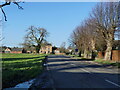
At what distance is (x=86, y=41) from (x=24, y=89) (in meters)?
49.5

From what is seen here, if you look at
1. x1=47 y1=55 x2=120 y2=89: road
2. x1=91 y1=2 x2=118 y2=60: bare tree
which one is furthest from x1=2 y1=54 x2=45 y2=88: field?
x1=91 y1=2 x2=118 y2=60: bare tree

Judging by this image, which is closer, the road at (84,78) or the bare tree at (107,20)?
the road at (84,78)

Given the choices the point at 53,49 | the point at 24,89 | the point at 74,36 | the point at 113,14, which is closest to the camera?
the point at 24,89

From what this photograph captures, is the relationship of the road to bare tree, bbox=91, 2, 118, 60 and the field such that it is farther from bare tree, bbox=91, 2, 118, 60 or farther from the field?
bare tree, bbox=91, 2, 118, 60

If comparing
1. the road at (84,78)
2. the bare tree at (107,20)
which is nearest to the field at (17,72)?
the road at (84,78)

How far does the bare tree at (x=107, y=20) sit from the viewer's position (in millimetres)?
37750

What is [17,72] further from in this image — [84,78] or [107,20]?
[107,20]

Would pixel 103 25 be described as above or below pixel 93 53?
above

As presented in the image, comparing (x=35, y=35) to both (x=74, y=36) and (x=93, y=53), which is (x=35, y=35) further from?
(x=93, y=53)

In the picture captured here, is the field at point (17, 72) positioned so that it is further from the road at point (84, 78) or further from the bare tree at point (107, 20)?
the bare tree at point (107, 20)

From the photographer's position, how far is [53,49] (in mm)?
183375

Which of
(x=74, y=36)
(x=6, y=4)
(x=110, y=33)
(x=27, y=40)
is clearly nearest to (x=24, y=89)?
(x=6, y=4)

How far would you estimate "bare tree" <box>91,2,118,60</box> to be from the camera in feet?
124

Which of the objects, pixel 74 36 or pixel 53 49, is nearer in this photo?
pixel 74 36
